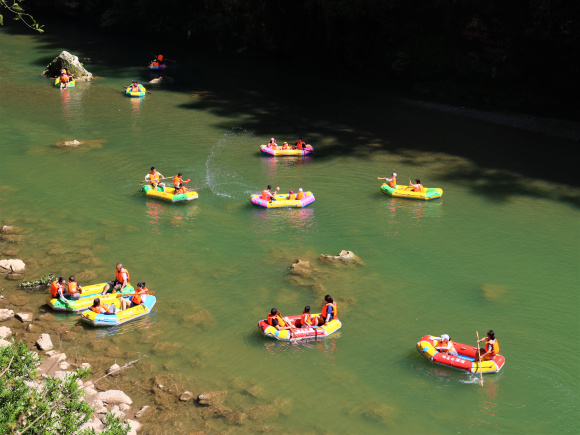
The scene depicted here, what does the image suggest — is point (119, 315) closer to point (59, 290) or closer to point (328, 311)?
point (59, 290)

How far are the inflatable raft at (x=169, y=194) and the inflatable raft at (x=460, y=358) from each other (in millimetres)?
13745

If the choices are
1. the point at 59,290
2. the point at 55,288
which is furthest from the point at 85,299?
the point at 55,288

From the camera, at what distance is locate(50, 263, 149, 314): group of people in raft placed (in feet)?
70.5

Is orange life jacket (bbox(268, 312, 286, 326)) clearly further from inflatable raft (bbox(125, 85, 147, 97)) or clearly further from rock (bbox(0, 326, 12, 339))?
inflatable raft (bbox(125, 85, 147, 97))

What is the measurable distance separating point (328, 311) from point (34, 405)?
10.0m

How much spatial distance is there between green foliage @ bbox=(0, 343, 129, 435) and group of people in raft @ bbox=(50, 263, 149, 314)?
23.4ft

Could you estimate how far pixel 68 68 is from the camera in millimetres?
49156

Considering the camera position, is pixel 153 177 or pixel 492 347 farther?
Result: pixel 153 177

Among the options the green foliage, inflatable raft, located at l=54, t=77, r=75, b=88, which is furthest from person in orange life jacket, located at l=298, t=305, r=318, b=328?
inflatable raft, located at l=54, t=77, r=75, b=88

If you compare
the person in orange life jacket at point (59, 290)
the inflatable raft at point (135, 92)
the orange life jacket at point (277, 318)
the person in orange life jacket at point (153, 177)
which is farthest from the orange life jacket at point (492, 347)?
the inflatable raft at point (135, 92)

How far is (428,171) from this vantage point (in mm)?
34375

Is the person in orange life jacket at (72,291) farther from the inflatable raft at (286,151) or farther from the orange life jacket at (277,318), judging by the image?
the inflatable raft at (286,151)

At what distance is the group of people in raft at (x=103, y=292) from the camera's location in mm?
21484

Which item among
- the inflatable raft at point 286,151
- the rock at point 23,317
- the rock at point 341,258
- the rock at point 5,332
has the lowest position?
the rock at point 23,317
